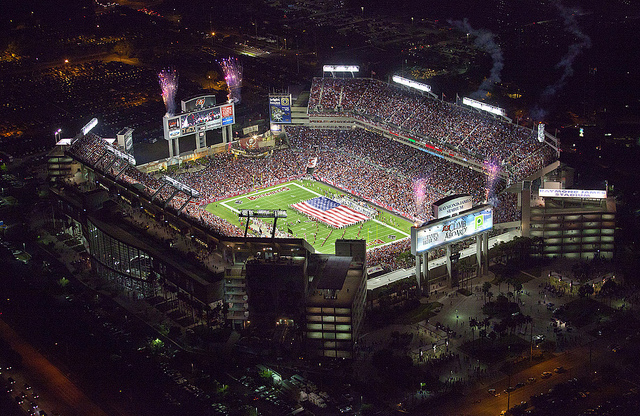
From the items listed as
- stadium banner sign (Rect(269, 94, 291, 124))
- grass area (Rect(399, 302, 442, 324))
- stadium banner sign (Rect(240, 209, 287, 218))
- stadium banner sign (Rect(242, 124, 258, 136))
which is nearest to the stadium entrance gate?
grass area (Rect(399, 302, 442, 324))

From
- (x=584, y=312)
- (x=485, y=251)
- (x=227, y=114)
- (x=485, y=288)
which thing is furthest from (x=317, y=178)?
(x=584, y=312)

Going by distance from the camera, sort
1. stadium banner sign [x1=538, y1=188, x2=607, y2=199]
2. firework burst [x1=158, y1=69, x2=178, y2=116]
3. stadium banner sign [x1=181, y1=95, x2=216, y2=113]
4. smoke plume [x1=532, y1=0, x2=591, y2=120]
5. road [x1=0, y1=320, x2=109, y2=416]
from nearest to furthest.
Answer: road [x1=0, y1=320, x2=109, y2=416] → stadium banner sign [x1=538, y1=188, x2=607, y2=199] → stadium banner sign [x1=181, y1=95, x2=216, y2=113] → firework burst [x1=158, y1=69, x2=178, y2=116] → smoke plume [x1=532, y1=0, x2=591, y2=120]

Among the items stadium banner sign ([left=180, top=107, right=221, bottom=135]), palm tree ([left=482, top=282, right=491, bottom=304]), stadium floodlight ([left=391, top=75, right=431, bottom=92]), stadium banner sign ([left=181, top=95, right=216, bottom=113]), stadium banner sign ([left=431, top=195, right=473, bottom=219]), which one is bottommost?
palm tree ([left=482, top=282, right=491, bottom=304])

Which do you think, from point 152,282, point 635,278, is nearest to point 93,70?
point 152,282

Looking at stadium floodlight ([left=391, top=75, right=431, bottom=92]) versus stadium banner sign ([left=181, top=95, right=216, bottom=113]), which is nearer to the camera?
stadium banner sign ([left=181, top=95, right=216, bottom=113])

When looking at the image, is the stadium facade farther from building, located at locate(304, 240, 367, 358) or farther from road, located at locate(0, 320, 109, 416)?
road, located at locate(0, 320, 109, 416)

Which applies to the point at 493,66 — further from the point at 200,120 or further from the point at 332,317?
the point at 332,317

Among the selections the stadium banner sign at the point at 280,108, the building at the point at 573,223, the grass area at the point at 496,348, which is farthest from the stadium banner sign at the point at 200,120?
the grass area at the point at 496,348
